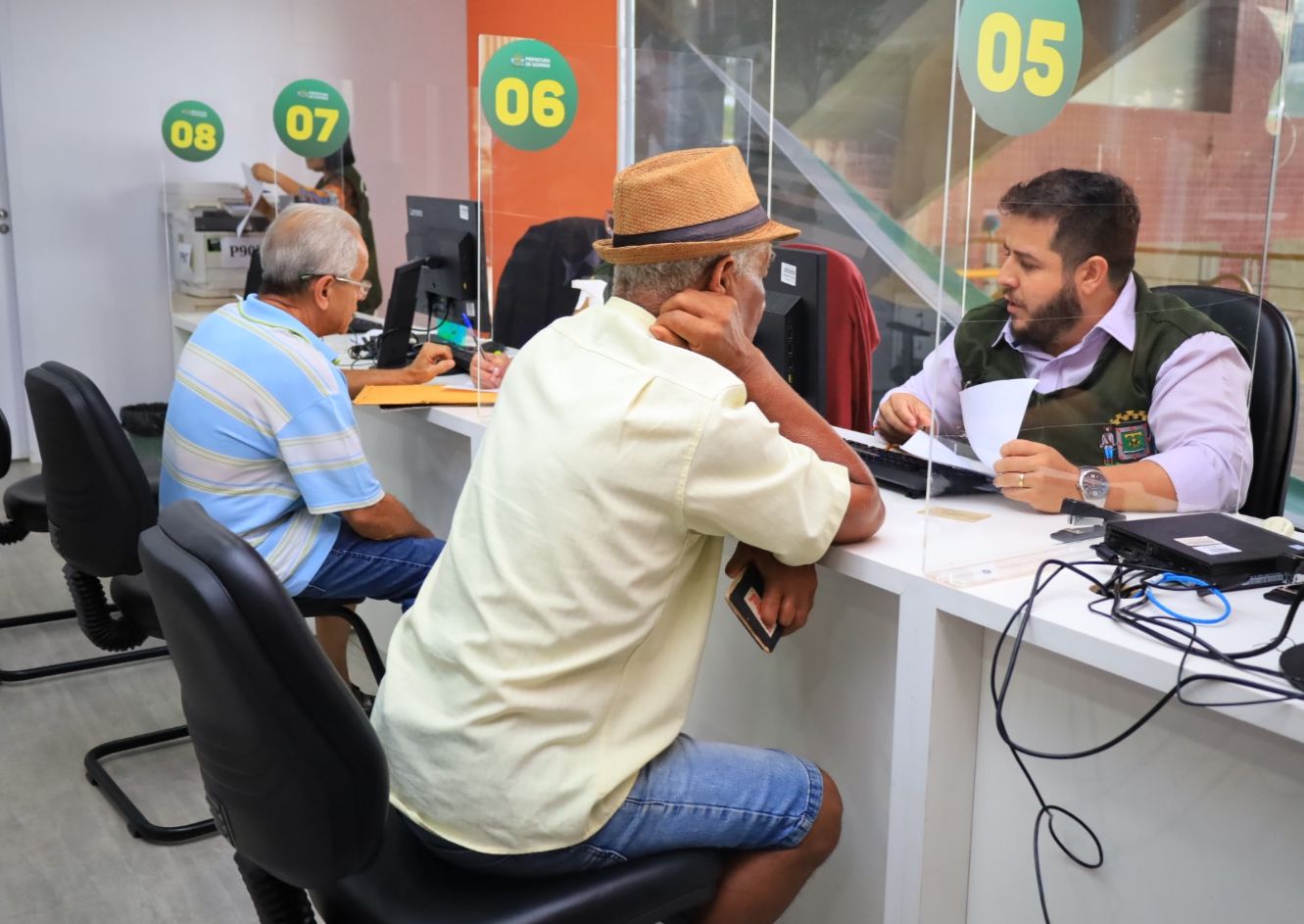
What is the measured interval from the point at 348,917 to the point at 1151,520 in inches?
41.0

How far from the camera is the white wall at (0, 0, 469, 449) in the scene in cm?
523

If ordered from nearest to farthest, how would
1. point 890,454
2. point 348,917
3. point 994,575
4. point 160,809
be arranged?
1. point 348,917
2. point 994,575
3. point 890,454
4. point 160,809

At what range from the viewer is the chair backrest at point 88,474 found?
2.13m

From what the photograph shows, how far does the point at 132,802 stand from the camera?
2439mm

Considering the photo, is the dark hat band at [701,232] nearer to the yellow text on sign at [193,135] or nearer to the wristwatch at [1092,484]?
the wristwatch at [1092,484]

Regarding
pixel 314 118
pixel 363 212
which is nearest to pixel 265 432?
pixel 363 212

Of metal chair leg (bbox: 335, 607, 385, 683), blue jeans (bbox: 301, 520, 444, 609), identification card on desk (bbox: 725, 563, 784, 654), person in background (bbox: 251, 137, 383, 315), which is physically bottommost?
metal chair leg (bbox: 335, 607, 385, 683)

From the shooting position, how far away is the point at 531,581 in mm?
1248

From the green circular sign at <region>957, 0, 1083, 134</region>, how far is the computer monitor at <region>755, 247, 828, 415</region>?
2.01 ft

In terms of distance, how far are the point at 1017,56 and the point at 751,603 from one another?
0.73 meters

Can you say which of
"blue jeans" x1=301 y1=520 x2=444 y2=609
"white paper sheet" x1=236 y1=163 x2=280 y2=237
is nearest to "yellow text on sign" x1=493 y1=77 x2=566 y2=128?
"blue jeans" x1=301 y1=520 x2=444 y2=609

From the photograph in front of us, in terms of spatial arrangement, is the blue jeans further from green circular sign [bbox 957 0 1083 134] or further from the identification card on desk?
green circular sign [bbox 957 0 1083 134]

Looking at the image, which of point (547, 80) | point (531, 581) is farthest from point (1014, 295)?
point (547, 80)

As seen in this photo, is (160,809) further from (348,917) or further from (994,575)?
(994,575)
